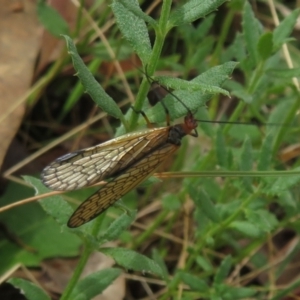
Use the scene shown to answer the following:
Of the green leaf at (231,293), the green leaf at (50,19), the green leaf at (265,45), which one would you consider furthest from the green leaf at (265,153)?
the green leaf at (50,19)

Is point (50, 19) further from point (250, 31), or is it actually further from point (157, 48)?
point (157, 48)

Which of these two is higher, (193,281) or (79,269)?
(79,269)

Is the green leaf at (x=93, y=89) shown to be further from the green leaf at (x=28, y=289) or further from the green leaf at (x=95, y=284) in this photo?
the green leaf at (x=28, y=289)

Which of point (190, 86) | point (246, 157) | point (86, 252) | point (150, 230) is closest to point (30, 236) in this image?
point (150, 230)

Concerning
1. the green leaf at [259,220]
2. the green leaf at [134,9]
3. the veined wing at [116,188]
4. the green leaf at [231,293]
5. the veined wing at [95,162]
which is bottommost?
the green leaf at [231,293]

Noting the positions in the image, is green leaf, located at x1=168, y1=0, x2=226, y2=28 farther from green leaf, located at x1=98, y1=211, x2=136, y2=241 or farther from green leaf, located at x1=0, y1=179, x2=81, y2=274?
green leaf, located at x1=0, y1=179, x2=81, y2=274

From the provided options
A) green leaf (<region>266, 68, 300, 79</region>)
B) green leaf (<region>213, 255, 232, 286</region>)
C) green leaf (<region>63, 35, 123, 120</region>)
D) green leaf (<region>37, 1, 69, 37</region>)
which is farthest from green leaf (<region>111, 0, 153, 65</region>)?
green leaf (<region>37, 1, 69, 37</region>)
